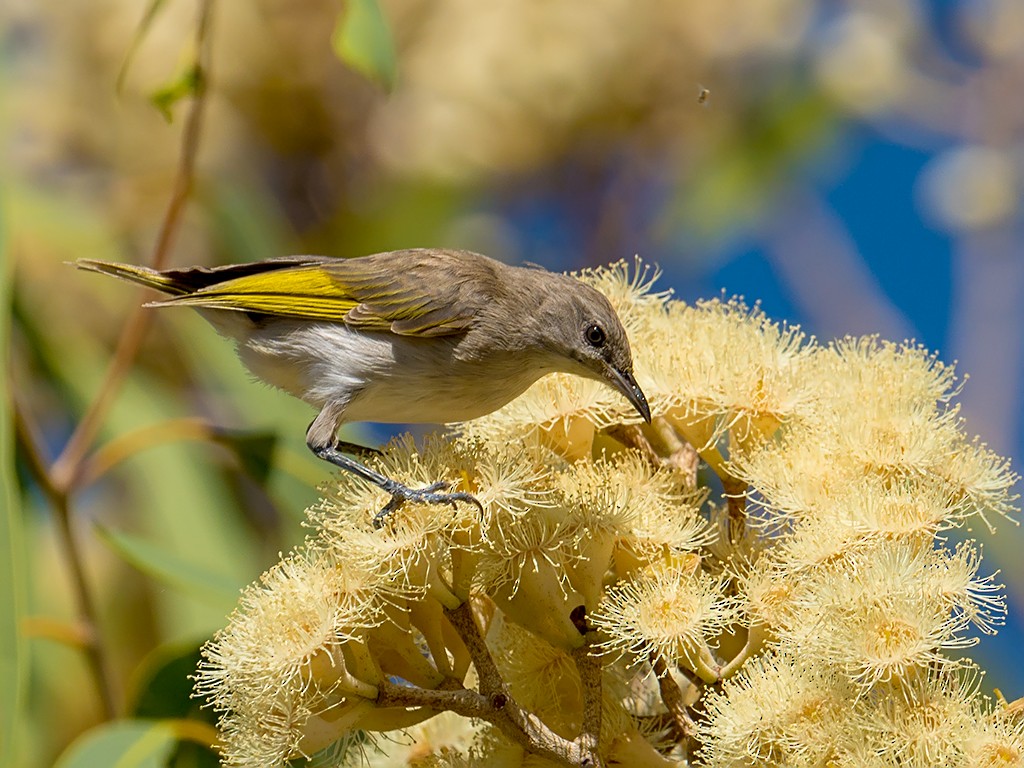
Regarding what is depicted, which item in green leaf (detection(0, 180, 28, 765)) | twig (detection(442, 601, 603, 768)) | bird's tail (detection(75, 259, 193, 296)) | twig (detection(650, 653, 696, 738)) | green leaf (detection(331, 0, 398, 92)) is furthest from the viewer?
bird's tail (detection(75, 259, 193, 296))

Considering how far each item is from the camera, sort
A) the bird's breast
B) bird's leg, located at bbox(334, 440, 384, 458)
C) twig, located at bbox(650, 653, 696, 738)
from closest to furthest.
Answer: twig, located at bbox(650, 653, 696, 738) < bird's leg, located at bbox(334, 440, 384, 458) < the bird's breast

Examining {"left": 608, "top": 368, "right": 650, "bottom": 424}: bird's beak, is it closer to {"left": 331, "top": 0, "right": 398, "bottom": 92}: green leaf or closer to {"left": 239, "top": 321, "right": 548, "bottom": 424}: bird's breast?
{"left": 239, "top": 321, "right": 548, "bottom": 424}: bird's breast

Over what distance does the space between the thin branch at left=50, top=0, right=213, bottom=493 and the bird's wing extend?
195 millimetres

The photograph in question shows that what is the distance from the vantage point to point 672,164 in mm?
5828

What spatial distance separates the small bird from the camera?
2.86 meters

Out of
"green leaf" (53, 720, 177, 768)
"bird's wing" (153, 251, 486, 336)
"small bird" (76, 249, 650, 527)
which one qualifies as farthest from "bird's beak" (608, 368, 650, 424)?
"green leaf" (53, 720, 177, 768)

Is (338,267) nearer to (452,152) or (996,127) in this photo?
(452,152)

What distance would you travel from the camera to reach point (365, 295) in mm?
3150

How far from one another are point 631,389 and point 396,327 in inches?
30.2

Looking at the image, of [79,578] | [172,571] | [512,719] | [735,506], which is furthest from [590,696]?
[79,578]


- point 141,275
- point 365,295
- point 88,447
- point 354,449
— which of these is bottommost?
point 88,447

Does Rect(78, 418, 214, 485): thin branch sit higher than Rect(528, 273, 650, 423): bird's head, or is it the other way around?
Rect(528, 273, 650, 423): bird's head

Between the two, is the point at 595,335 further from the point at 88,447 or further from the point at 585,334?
the point at 88,447

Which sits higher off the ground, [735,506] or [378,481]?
[735,506]
